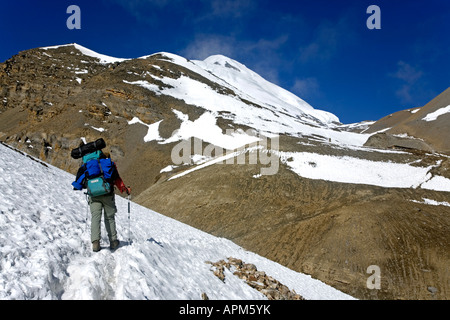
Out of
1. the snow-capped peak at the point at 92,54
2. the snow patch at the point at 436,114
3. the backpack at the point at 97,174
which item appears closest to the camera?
the backpack at the point at 97,174

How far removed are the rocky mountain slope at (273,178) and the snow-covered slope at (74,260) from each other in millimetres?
13935

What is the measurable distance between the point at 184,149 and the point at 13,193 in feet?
172

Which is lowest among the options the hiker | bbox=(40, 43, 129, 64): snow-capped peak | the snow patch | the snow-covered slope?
the snow-covered slope

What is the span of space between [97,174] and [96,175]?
31mm

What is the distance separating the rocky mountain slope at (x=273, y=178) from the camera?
2014 centimetres

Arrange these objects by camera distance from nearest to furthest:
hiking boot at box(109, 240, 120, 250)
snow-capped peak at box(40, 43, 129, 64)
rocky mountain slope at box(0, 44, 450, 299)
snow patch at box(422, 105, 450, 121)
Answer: hiking boot at box(109, 240, 120, 250)
rocky mountain slope at box(0, 44, 450, 299)
snow patch at box(422, 105, 450, 121)
snow-capped peak at box(40, 43, 129, 64)

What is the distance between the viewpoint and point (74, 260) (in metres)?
6.15

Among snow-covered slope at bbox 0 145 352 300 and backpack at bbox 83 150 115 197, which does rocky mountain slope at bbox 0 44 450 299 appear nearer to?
snow-covered slope at bbox 0 145 352 300

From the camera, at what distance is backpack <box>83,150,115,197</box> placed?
260 inches

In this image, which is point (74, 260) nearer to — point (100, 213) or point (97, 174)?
point (100, 213)

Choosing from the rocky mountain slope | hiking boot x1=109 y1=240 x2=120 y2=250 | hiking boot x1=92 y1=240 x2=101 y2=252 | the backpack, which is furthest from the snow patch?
hiking boot x1=92 y1=240 x2=101 y2=252

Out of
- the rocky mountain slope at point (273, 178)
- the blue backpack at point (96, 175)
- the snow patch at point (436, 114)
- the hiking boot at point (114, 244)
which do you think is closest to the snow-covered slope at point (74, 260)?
the hiking boot at point (114, 244)

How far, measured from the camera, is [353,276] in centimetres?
1900

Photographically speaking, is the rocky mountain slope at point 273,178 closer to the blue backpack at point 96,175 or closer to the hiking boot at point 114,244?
the hiking boot at point 114,244
